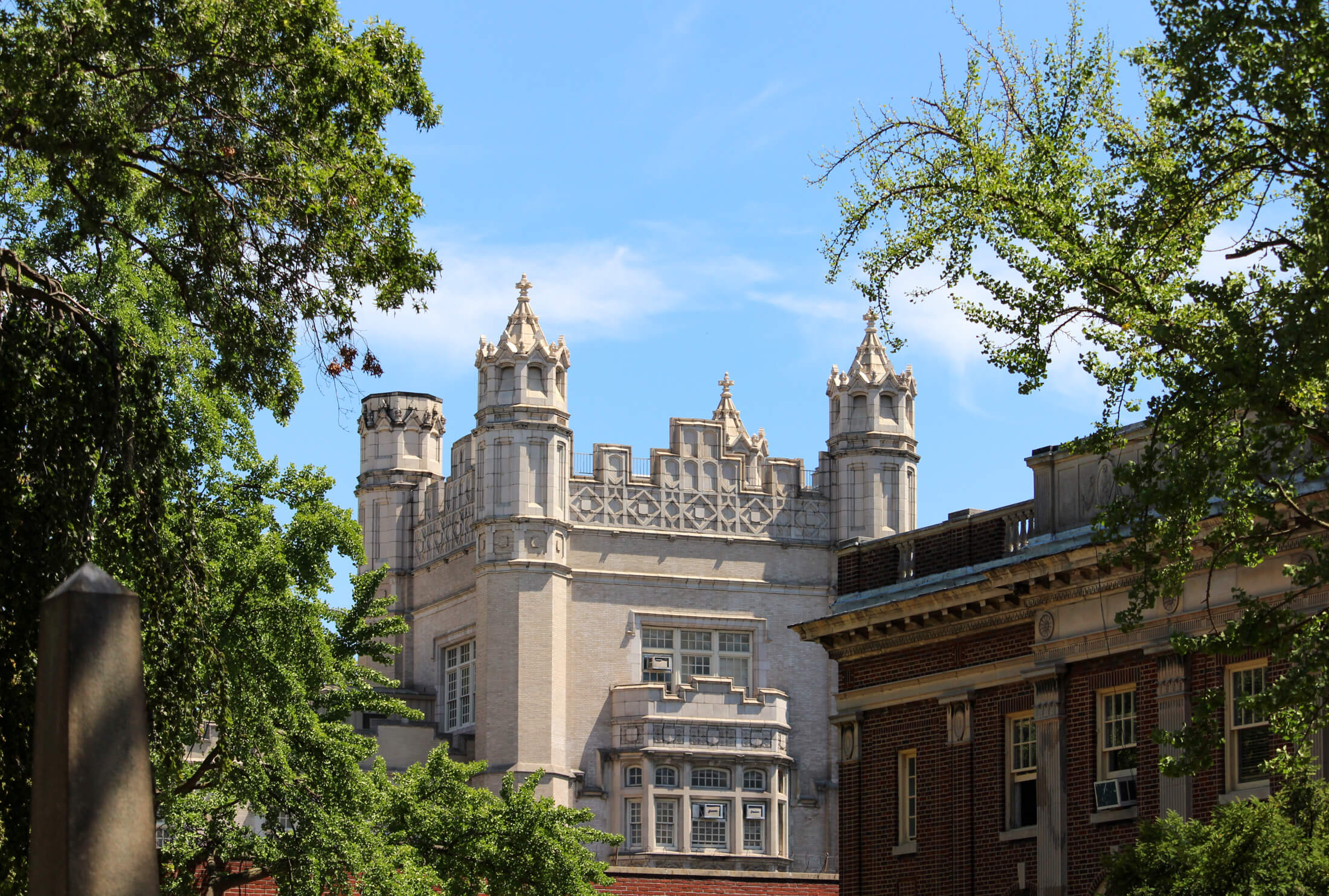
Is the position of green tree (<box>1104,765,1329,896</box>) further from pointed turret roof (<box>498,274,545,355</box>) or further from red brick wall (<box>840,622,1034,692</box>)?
pointed turret roof (<box>498,274,545,355</box>)

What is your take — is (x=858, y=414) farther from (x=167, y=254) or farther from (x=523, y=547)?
(x=167, y=254)

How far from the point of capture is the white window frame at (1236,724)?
30125mm

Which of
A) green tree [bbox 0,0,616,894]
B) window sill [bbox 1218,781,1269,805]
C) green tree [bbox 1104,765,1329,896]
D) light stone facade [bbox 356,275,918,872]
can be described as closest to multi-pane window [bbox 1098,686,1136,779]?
A: window sill [bbox 1218,781,1269,805]

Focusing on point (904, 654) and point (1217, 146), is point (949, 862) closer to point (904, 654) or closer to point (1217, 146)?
point (904, 654)

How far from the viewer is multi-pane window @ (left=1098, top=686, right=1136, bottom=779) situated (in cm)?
3269

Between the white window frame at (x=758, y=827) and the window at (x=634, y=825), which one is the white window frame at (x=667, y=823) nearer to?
the window at (x=634, y=825)

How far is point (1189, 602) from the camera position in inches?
1254

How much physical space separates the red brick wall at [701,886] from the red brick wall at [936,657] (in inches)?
576

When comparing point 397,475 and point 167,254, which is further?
point 397,475

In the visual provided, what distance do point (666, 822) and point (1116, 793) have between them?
2725 cm

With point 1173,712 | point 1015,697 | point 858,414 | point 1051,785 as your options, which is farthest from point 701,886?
point 1173,712

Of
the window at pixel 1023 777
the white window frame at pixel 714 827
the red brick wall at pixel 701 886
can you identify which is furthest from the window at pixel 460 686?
the window at pixel 1023 777

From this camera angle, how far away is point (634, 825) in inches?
2303

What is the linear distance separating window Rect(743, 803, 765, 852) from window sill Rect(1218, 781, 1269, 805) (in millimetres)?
29331
